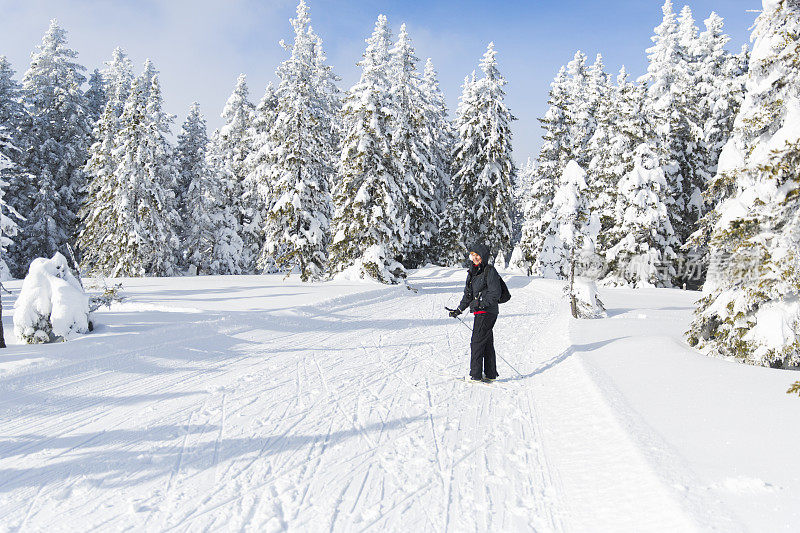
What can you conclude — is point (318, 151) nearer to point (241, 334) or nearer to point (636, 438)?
point (241, 334)

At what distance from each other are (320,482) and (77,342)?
21.1 ft

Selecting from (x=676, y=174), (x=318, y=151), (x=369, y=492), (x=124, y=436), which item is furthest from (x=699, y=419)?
(x=676, y=174)

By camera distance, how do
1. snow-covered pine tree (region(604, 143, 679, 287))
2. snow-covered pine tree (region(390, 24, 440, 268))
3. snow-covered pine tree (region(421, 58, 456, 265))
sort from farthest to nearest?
snow-covered pine tree (region(421, 58, 456, 265))
snow-covered pine tree (region(390, 24, 440, 268))
snow-covered pine tree (region(604, 143, 679, 287))

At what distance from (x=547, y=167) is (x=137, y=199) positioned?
2618 cm

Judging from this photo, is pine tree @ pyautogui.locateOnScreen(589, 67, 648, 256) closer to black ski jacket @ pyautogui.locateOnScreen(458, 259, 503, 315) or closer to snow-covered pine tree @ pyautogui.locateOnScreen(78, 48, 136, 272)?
black ski jacket @ pyautogui.locateOnScreen(458, 259, 503, 315)

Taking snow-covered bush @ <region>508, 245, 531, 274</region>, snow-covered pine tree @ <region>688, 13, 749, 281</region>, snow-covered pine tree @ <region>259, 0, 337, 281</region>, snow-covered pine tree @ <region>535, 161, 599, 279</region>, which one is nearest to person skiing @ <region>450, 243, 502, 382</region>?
snow-covered pine tree @ <region>535, 161, 599, 279</region>

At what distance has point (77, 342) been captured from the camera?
810cm

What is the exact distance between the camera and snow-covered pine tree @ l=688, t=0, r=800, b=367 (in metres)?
7.80

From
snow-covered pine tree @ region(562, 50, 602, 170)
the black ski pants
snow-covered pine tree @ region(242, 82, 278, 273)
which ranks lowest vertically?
the black ski pants

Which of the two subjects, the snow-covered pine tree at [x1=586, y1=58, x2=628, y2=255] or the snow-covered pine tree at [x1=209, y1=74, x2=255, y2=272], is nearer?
the snow-covered pine tree at [x1=586, y1=58, x2=628, y2=255]

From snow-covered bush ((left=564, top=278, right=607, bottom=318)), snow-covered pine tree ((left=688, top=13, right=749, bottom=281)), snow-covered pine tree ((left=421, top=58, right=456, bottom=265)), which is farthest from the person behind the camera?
snow-covered pine tree ((left=421, top=58, right=456, bottom=265))

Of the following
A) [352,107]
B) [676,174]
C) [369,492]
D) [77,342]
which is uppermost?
[352,107]

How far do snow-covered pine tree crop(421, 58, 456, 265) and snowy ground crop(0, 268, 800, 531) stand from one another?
2754cm

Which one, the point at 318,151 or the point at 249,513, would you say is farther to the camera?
the point at 318,151
